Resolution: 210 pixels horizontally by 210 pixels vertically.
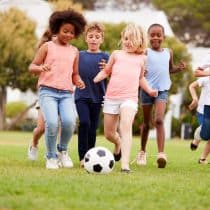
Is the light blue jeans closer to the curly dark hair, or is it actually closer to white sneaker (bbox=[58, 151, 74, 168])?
white sneaker (bbox=[58, 151, 74, 168])

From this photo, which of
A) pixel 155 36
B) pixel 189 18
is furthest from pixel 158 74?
pixel 189 18

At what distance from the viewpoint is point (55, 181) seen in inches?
311

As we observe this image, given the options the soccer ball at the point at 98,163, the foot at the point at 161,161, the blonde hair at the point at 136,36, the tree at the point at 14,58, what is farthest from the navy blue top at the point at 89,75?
the tree at the point at 14,58

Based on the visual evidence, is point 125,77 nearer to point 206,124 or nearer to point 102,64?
point 102,64

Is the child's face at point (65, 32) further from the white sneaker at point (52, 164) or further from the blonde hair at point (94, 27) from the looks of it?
the white sneaker at point (52, 164)

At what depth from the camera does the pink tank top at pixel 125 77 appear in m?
9.84

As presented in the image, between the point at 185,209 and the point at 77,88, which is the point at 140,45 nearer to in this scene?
the point at 77,88

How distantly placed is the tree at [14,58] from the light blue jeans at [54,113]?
3113 cm

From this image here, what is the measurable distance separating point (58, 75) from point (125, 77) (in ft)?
2.84

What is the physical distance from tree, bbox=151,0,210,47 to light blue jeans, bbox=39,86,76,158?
187 feet

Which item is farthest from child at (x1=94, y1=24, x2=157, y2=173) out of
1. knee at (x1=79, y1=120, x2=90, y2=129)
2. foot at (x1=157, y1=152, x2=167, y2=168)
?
foot at (x1=157, y1=152, x2=167, y2=168)

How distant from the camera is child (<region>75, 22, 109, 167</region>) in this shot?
1054cm

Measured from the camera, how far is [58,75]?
10.0 meters

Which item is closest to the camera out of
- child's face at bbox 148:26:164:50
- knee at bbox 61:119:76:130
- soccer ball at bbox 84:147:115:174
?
soccer ball at bbox 84:147:115:174
